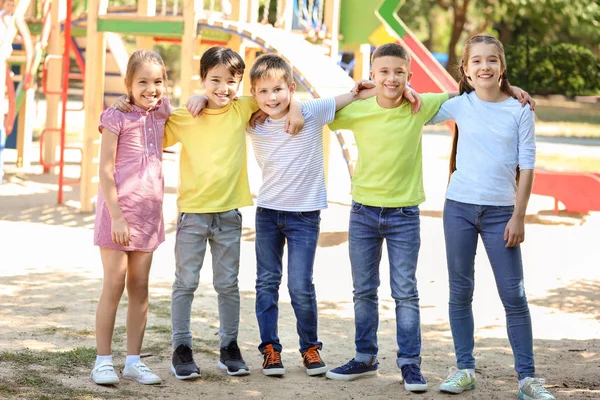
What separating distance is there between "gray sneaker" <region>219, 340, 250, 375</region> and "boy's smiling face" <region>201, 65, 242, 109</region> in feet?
4.00

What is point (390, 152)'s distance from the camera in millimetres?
4340

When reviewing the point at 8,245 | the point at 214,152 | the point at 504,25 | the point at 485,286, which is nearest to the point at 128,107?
the point at 214,152

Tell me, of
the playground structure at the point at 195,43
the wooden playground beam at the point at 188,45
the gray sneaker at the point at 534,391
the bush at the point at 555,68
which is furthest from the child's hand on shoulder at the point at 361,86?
the bush at the point at 555,68

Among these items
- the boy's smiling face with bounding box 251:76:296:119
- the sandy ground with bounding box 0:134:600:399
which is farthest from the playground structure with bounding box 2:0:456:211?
the boy's smiling face with bounding box 251:76:296:119

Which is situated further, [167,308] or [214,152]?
[167,308]

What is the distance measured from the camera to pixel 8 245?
8.19 metres

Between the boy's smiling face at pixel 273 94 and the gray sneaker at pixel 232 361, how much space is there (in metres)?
1.19

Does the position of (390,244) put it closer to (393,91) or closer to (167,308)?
(393,91)

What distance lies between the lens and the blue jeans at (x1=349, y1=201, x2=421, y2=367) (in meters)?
4.33

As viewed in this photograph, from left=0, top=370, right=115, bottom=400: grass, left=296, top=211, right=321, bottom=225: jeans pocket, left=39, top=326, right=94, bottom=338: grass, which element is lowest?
left=39, top=326, right=94, bottom=338: grass

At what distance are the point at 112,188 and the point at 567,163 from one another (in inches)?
569

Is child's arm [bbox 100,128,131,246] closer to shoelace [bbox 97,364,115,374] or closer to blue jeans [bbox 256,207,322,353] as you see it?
shoelace [bbox 97,364,115,374]

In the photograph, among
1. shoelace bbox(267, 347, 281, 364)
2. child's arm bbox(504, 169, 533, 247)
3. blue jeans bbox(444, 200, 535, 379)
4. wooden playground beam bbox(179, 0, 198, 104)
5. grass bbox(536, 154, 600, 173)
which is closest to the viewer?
child's arm bbox(504, 169, 533, 247)

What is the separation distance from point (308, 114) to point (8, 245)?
4.70 meters
